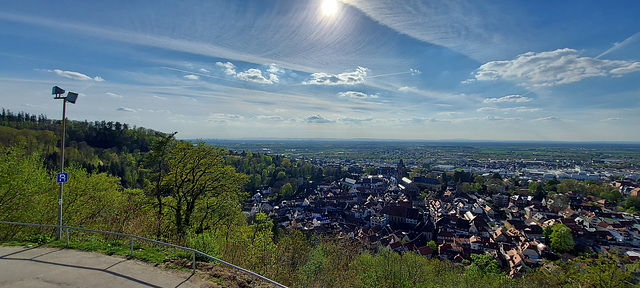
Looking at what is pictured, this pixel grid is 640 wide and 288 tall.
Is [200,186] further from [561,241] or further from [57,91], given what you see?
[561,241]

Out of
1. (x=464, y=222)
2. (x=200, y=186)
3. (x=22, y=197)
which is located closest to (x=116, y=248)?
(x=22, y=197)

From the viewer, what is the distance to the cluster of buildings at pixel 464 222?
30516 mm

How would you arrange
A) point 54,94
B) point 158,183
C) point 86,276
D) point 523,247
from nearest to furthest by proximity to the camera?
point 86,276
point 54,94
point 158,183
point 523,247

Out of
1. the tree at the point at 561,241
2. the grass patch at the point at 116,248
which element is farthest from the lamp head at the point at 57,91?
the tree at the point at 561,241

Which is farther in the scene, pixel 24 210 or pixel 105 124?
pixel 105 124

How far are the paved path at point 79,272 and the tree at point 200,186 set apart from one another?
597 cm

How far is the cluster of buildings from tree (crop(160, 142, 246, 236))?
578 inches

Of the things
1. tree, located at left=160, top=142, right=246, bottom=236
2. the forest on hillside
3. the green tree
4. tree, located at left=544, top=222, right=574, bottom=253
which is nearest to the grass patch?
the forest on hillside

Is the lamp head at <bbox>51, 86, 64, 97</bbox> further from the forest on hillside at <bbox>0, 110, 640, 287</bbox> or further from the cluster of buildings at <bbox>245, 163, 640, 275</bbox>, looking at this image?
the cluster of buildings at <bbox>245, 163, 640, 275</bbox>

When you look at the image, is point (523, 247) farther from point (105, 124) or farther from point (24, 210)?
point (105, 124)

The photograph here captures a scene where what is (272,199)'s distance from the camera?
198ft

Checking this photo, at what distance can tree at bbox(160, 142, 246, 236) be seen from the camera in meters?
13.5

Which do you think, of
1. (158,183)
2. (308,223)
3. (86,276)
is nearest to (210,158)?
(158,183)

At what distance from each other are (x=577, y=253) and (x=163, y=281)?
1652 inches
